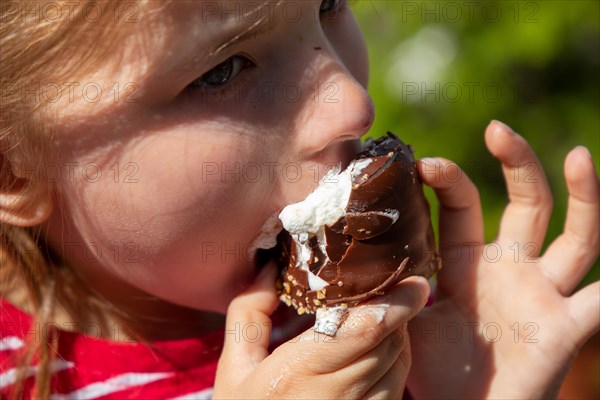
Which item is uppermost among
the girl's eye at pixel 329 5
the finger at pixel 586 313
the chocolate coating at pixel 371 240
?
the girl's eye at pixel 329 5

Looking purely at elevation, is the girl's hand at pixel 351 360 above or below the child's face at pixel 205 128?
below

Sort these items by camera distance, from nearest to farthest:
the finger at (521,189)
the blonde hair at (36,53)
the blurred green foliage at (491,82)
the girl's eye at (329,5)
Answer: the blonde hair at (36,53)
the girl's eye at (329,5)
the finger at (521,189)
the blurred green foliage at (491,82)

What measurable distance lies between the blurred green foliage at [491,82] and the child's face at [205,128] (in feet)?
3.36

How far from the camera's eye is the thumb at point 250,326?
1.31 meters

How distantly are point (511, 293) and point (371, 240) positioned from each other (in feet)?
1.50

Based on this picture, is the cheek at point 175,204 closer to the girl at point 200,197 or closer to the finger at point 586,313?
the girl at point 200,197

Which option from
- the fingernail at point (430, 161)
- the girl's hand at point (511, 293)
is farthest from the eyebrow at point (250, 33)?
the girl's hand at point (511, 293)

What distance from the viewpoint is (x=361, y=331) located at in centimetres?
116

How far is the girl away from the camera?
1.12 meters

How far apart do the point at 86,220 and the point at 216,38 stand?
0.39 m

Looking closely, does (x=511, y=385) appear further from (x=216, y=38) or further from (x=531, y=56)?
(x=531, y=56)

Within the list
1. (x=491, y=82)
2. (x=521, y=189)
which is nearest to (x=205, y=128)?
(x=521, y=189)

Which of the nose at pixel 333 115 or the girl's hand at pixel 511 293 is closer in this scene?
the nose at pixel 333 115

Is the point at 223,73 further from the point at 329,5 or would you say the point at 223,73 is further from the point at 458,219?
the point at 458,219
